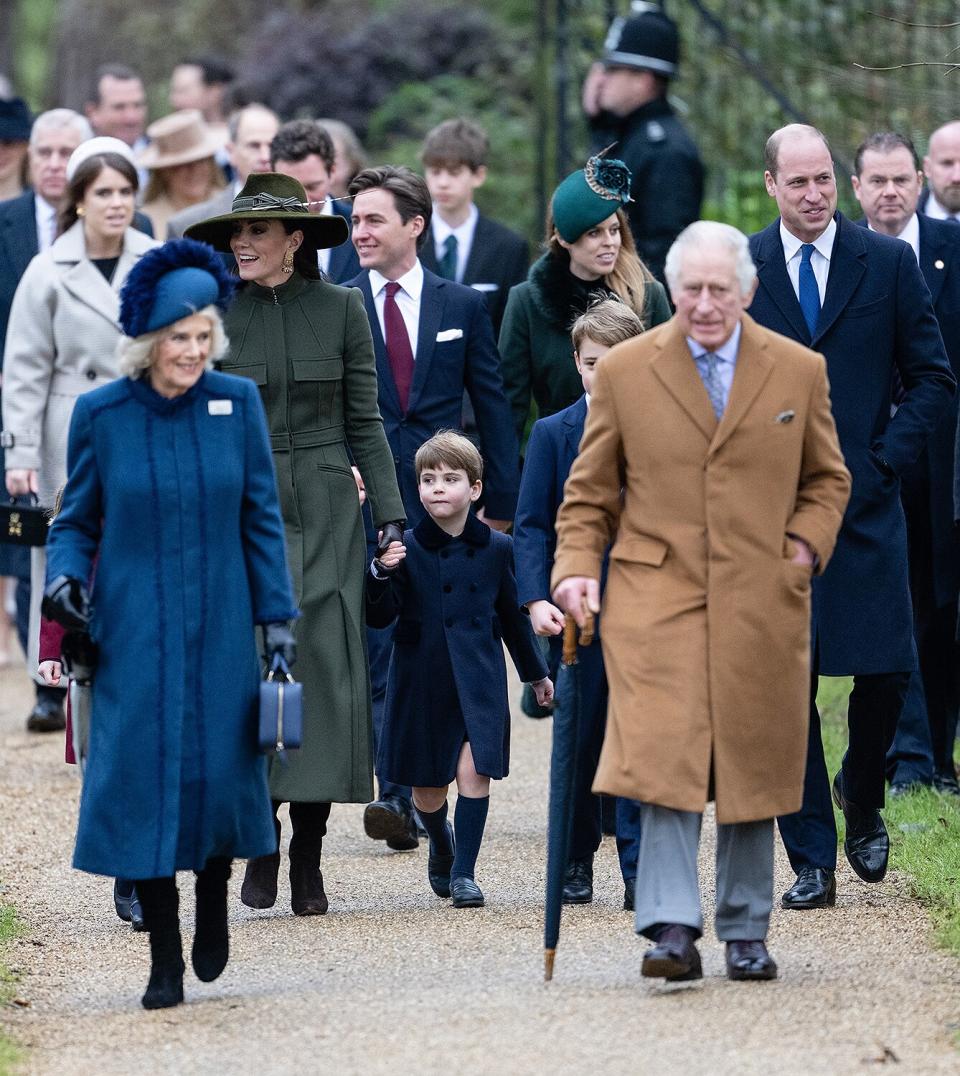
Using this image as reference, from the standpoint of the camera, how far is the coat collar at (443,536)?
7.62 m

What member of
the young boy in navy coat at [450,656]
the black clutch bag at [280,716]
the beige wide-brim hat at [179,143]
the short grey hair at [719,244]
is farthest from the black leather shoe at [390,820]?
the beige wide-brim hat at [179,143]

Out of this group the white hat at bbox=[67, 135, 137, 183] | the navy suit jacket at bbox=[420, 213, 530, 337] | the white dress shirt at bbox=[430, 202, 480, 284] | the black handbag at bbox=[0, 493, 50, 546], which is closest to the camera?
the black handbag at bbox=[0, 493, 50, 546]

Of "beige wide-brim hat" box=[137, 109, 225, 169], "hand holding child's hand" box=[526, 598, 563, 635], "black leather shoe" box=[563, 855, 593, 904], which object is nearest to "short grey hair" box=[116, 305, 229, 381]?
"hand holding child's hand" box=[526, 598, 563, 635]

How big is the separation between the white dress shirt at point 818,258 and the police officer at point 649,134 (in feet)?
11.8

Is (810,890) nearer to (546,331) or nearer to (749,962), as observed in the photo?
(749,962)

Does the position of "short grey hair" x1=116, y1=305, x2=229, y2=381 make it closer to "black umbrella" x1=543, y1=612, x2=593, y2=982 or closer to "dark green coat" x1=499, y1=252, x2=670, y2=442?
"black umbrella" x1=543, y1=612, x2=593, y2=982

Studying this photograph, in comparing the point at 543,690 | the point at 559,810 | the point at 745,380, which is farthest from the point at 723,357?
the point at 543,690

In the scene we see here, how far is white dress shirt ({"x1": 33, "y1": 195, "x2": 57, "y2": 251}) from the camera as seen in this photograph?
11031 millimetres

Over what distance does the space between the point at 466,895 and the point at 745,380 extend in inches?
85.7

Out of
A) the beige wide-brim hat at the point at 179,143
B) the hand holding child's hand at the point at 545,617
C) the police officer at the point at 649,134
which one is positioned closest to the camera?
the hand holding child's hand at the point at 545,617

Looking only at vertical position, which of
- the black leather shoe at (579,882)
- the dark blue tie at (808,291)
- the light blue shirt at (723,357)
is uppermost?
the dark blue tie at (808,291)

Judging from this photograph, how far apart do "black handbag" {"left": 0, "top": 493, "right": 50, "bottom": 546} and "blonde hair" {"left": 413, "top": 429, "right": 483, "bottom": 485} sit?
2068 millimetres

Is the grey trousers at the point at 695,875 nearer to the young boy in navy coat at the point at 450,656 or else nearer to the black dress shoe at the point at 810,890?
the black dress shoe at the point at 810,890

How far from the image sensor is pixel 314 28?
855 inches
